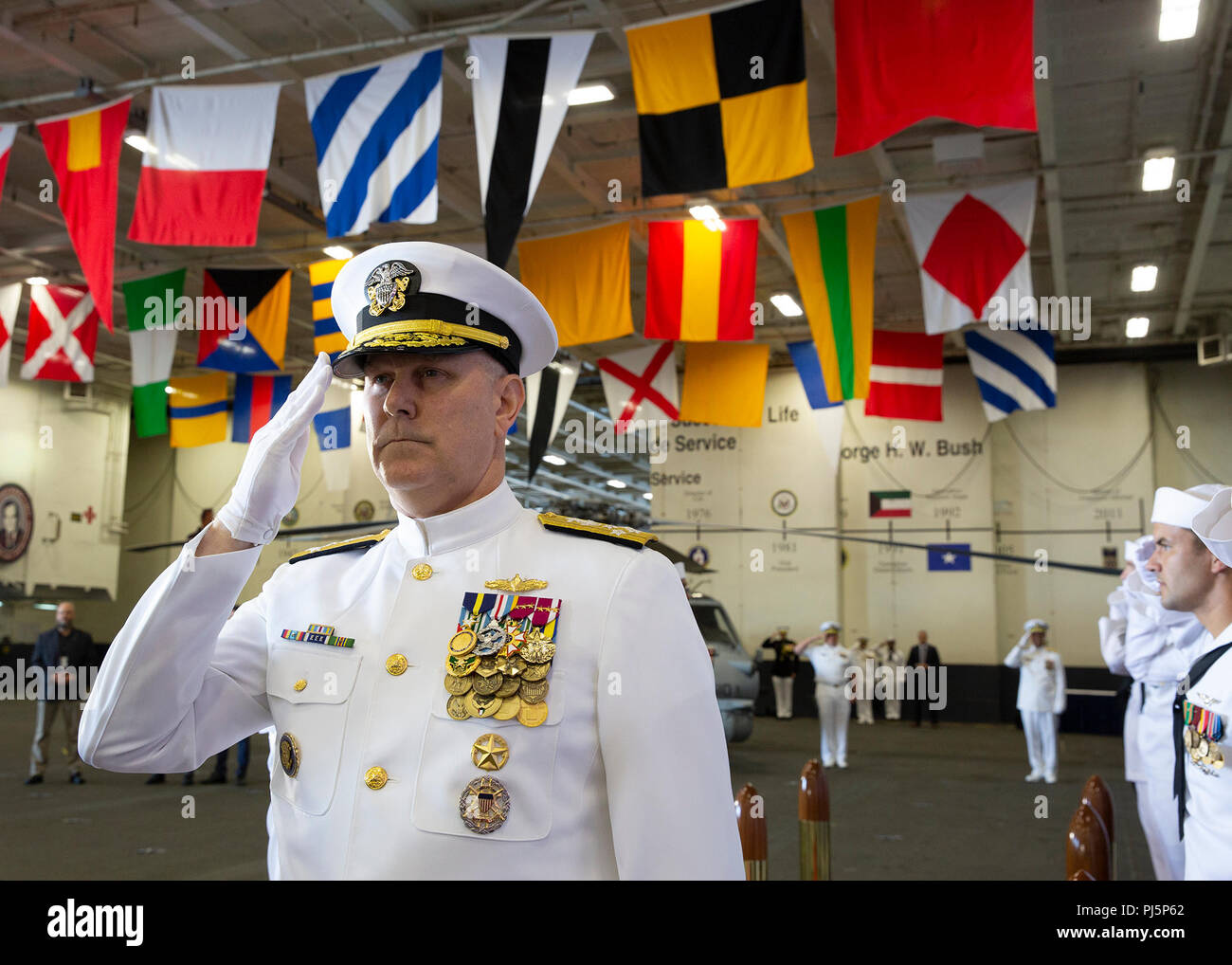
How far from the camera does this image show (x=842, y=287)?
9.12 meters

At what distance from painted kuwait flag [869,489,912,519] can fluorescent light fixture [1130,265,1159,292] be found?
552 centimetres

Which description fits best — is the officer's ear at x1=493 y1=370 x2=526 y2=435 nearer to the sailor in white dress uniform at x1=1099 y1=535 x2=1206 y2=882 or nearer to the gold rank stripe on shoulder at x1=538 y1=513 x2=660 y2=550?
the gold rank stripe on shoulder at x1=538 y1=513 x2=660 y2=550

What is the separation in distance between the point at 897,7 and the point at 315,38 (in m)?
6.31

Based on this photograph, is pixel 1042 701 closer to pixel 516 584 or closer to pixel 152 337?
pixel 516 584

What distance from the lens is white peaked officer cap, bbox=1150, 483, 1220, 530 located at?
10.7ft

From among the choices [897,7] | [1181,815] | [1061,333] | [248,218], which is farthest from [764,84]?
[1061,333]

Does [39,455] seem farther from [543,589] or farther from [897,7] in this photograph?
[543,589]

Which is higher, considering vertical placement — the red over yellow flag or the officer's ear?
the red over yellow flag

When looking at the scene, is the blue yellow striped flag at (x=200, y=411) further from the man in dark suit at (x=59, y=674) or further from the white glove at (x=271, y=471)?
the white glove at (x=271, y=471)

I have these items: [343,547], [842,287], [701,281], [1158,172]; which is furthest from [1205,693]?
[1158,172]

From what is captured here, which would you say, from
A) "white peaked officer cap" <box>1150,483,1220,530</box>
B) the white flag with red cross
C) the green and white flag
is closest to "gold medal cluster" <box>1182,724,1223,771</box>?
"white peaked officer cap" <box>1150,483,1220,530</box>

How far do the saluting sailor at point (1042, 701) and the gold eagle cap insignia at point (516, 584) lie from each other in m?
10.8

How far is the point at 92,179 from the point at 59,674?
14.6ft

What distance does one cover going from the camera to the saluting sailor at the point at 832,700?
12.1 m
